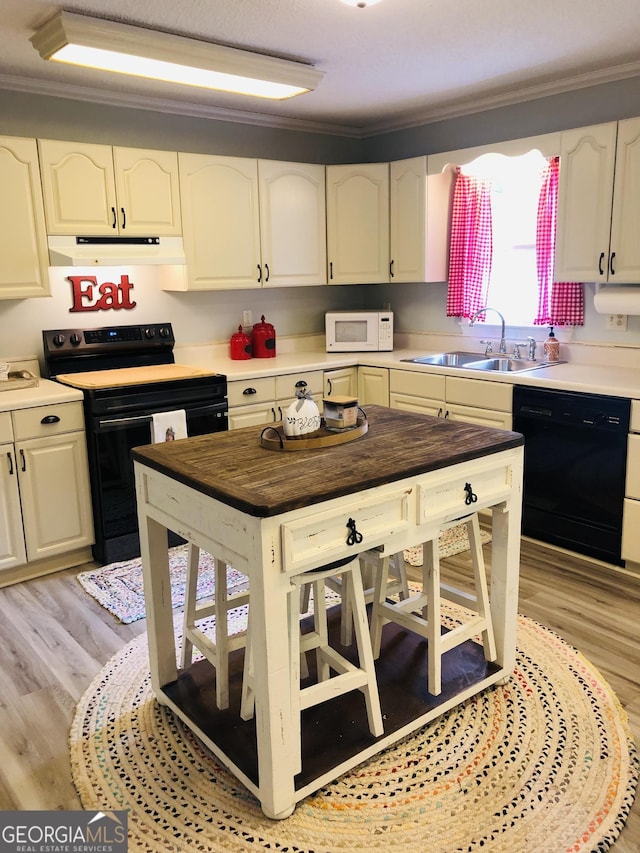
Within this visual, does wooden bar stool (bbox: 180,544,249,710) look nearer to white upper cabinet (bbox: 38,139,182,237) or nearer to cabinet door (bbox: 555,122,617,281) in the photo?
white upper cabinet (bbox: 38,139,182,237)

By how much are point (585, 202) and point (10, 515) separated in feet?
10.3

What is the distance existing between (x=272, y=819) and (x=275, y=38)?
2.89m

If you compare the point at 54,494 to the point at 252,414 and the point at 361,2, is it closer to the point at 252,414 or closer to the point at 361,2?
the point at 252,414

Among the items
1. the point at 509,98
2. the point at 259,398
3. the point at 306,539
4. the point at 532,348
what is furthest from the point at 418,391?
the point at 306,539

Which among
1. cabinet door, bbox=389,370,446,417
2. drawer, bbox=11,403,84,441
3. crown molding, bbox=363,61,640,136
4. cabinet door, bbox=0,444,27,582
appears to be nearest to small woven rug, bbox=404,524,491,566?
cabinet door, bbox=389,370,446,417

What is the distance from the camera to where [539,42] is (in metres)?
3.07

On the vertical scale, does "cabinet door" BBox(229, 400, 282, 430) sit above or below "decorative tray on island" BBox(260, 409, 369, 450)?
below

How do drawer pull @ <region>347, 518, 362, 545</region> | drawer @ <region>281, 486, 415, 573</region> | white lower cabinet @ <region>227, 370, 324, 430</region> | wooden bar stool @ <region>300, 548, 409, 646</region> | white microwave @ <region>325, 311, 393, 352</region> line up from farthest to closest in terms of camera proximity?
white microwave @ <region>325, 311, 393, 352</region> → white lower cabinet @ <region>227, 370, 324, 430</region> → wooden bar stool @ <region>300, 548, 409, 646</region> → drawer pull @ <region>347, 518, 362, 545</region> → drawer @ <region>281, 486, 415, 573</region>

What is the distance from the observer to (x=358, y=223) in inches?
177

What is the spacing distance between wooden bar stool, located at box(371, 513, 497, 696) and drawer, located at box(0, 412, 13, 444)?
1.84m

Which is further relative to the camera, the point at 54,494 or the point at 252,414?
the point at 252,414

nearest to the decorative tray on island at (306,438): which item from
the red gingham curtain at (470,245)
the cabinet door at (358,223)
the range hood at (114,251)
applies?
the range hood at (114,251)

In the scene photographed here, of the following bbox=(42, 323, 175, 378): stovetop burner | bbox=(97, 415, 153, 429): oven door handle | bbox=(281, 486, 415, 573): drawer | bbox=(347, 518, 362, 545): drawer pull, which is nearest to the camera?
bbox=(281, 486, 415, 573): drawer

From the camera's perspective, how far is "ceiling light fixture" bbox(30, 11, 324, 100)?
263 centimetres
